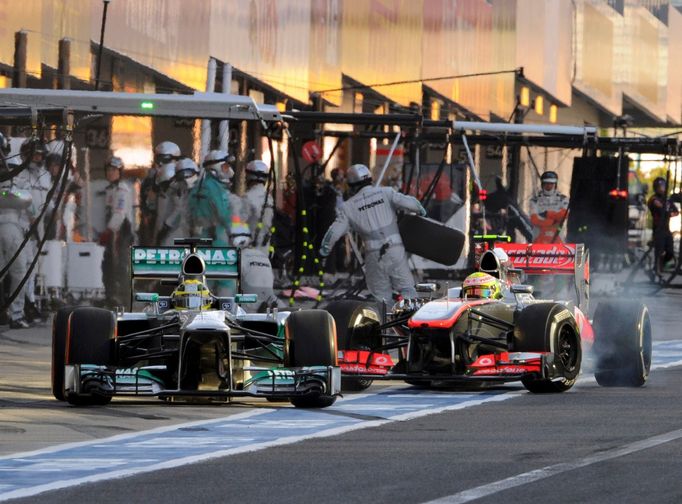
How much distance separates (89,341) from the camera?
50.9ft

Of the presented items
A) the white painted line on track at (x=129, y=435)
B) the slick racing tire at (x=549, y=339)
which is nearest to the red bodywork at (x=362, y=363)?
the slick racing tire at (x=549, y=339)

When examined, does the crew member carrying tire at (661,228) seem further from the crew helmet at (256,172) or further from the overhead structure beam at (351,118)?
the crew helmet at (256,172)

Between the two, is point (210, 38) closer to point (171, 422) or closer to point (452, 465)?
point (171, 422)

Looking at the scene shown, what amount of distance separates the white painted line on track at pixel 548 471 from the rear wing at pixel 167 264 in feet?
15.4

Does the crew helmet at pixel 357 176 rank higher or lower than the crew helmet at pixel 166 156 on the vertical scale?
lower

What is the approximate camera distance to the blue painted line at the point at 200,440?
38.0ft

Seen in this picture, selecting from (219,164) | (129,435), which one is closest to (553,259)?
(219,164)

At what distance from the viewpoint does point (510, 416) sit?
15250 mm

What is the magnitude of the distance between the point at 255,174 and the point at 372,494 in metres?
16.6

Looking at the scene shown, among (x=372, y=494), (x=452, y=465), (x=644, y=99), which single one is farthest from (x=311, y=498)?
(x=644, y=99)

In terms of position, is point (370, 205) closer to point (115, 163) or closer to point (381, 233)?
point (381, 233)

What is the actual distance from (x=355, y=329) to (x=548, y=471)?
6.29 meters

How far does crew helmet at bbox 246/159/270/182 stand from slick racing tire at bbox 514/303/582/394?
10035 mm

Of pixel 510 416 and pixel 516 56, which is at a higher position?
pixel 516 56
